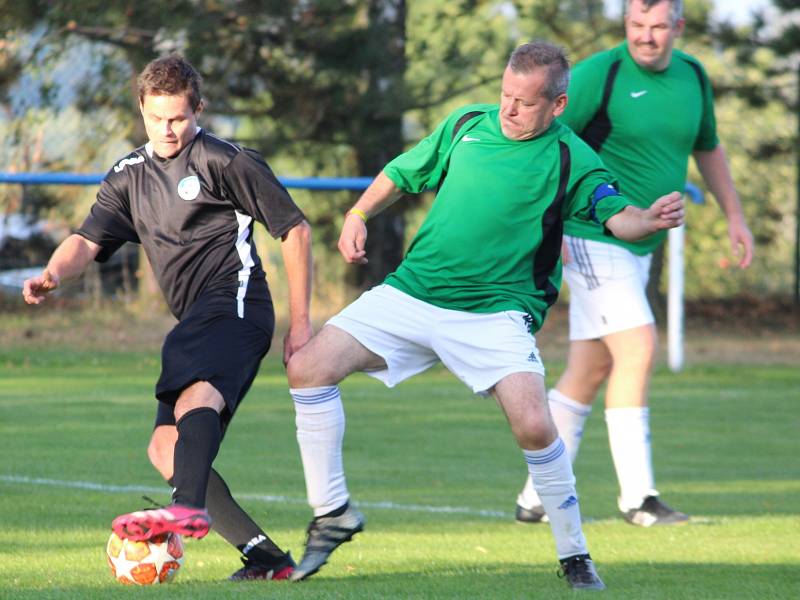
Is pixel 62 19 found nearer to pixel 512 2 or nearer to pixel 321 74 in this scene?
pixel 321 74

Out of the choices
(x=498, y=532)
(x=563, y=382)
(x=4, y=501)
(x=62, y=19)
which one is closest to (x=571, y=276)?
(x=563, y=382)

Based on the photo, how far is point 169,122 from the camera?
Answer: 5.29m

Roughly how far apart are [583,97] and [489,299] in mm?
1811

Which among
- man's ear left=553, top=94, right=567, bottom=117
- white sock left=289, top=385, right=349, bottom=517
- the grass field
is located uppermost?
man's ear left=553, top=94, right=567, bottom=117

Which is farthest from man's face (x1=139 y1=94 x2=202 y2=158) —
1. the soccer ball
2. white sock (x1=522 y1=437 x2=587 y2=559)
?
white sock (x1=522 y1=437 x2=587 y2=559)

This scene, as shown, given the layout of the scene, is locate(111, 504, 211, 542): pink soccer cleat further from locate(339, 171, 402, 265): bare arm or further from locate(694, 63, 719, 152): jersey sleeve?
locate(694, 63, 719, 152): jersey sleeve

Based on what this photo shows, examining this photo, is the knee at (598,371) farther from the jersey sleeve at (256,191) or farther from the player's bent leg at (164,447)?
the player's bent leg at (164,447)

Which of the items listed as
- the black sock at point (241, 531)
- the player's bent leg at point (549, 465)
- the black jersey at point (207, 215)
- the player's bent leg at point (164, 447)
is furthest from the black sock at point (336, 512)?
the black jersey at point (207, 215)

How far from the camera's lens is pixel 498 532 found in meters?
6.71

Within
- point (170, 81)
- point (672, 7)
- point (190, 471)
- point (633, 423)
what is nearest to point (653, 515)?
point (633, 423)

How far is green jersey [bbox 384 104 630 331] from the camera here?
17.6ft

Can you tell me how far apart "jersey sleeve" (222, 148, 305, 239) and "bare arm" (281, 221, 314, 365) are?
83 millimetres

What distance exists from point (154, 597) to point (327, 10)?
1534cm

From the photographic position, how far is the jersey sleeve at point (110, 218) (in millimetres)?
5566
